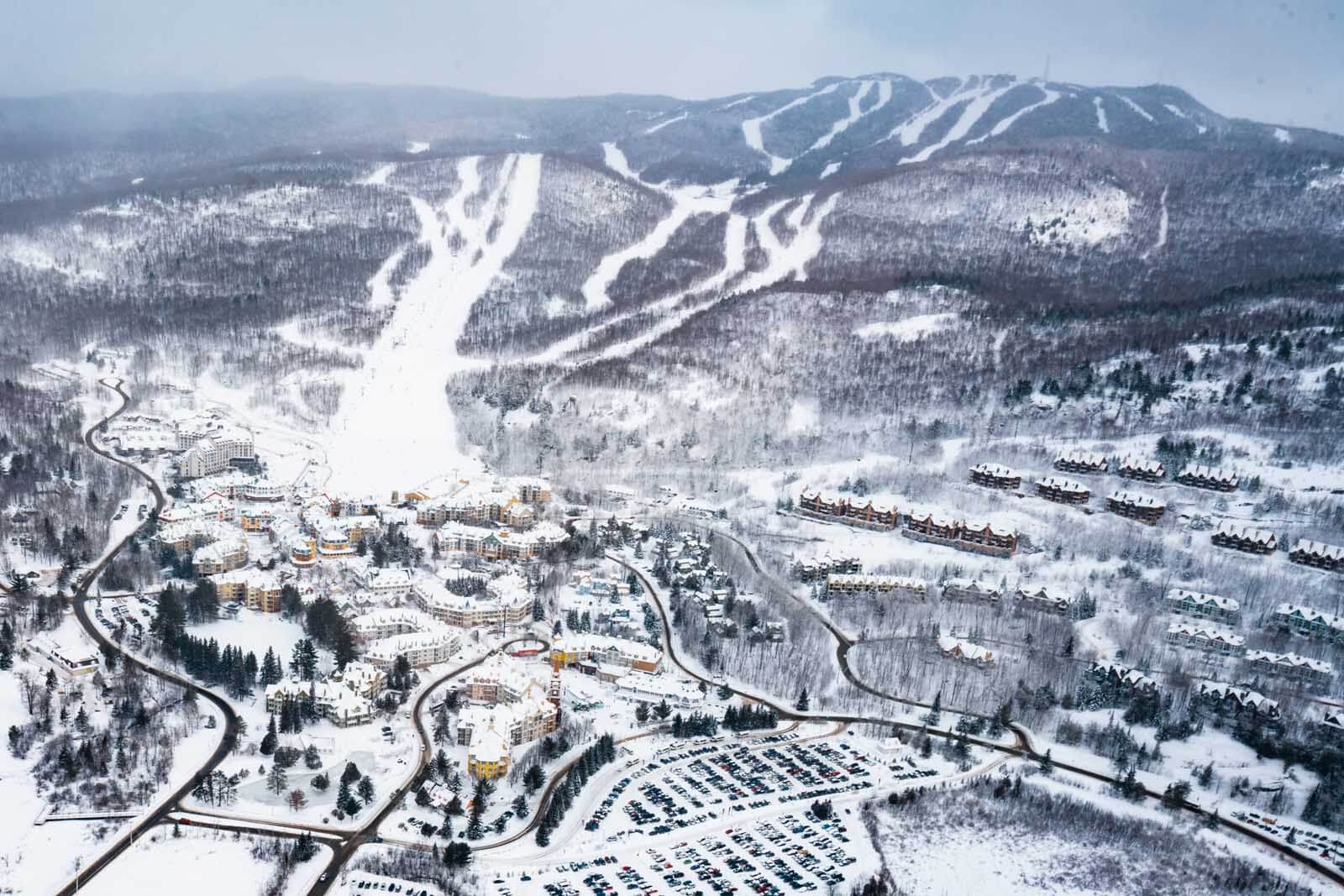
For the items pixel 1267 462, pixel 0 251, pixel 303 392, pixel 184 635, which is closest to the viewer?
pixel 184 635

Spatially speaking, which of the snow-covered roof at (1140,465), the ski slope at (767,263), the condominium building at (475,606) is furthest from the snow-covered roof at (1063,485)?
the ski slope at (767,263)

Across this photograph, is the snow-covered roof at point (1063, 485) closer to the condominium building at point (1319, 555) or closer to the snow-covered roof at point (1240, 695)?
the condominium building at point (1319, 555)

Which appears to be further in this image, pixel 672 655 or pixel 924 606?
pixel 924 606

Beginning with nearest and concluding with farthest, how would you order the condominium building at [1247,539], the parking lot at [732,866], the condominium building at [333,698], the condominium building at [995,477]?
the parking lot at [732,866], the condominium building at [333,698], the condominium building at [1247,539], the condominium building at [995,477]

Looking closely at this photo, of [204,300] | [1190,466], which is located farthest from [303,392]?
[1190,466]

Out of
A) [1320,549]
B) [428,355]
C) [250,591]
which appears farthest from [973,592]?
[428,355]

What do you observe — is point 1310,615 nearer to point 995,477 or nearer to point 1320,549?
point 1320,549

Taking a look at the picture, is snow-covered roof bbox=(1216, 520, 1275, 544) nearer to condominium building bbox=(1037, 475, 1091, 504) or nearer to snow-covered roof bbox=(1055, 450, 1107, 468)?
condominium building bbox=(1037, 475, 1091, 504)

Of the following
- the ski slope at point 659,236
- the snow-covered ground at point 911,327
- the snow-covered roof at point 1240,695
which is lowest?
the snow-covered roof at point 1240,695

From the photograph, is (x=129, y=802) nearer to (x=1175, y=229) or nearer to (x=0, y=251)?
(x=0, y=251)
